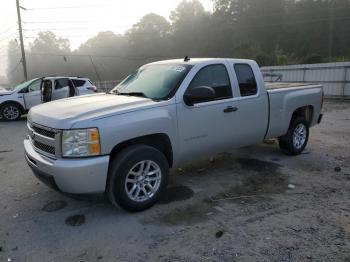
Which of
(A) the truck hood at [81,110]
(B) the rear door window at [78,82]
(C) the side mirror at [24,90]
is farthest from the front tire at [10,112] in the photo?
(A) the truck hood at [81,110]

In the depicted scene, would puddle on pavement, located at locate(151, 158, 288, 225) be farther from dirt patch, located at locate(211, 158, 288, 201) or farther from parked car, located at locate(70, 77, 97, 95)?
parked car, located at locate(70, 77, 97, 95)

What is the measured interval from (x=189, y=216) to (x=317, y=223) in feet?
4.95

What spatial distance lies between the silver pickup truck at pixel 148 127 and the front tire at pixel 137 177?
12 millimetres

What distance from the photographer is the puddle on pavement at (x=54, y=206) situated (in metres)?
4.58

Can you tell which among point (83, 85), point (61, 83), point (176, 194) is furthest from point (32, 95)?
point (176, 194)

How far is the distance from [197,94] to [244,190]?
5.39 feet

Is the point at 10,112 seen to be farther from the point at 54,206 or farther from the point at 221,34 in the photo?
the point at 221,34

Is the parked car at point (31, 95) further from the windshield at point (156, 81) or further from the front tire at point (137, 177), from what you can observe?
the front tire at point (137, 177)

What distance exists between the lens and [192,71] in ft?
16.1

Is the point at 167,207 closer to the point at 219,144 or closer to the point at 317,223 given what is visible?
the point at 219,144

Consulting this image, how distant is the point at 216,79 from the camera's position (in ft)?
17.3

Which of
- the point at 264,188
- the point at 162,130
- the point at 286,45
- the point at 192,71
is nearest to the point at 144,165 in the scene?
the point at 162,130

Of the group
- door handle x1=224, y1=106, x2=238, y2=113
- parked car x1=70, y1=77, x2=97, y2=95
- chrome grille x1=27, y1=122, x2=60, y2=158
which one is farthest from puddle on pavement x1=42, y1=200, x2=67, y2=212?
parked car x1=70, y1=77, x2=97, y2=95

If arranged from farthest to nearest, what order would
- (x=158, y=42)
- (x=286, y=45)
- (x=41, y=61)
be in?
(x=41, y=61) < (x=158, y=42) < (x=286, y=45)
